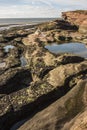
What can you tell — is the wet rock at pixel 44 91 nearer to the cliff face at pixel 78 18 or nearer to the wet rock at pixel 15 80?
the wet rock at pixel 15 80

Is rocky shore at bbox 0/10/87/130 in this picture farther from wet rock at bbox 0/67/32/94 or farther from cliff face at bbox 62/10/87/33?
cliff face at bbox 62/10/87/33

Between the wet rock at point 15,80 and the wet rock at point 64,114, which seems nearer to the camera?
the wet rock at point 64,114

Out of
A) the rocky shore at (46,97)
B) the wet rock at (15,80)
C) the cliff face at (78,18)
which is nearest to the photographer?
the rocky shore at (46,97)

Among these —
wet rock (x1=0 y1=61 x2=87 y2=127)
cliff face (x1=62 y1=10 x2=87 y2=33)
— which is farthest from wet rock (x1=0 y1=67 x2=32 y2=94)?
cliff face (x1=62 y1=10 x2=87 y2=33)

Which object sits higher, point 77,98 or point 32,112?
point 77,98

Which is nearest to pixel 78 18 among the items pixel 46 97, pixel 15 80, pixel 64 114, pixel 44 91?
pixel 15 80

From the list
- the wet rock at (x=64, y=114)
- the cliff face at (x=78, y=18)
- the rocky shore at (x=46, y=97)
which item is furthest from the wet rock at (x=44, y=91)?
the cliff face at (x=78, y=18)

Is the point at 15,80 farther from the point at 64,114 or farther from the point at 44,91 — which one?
the point at 64,114

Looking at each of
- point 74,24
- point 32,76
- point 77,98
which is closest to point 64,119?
point 77,98

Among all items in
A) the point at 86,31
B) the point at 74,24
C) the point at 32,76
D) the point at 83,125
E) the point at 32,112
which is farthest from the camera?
the point at 74,24

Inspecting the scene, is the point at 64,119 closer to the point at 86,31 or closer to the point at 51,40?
the point at 51,40
